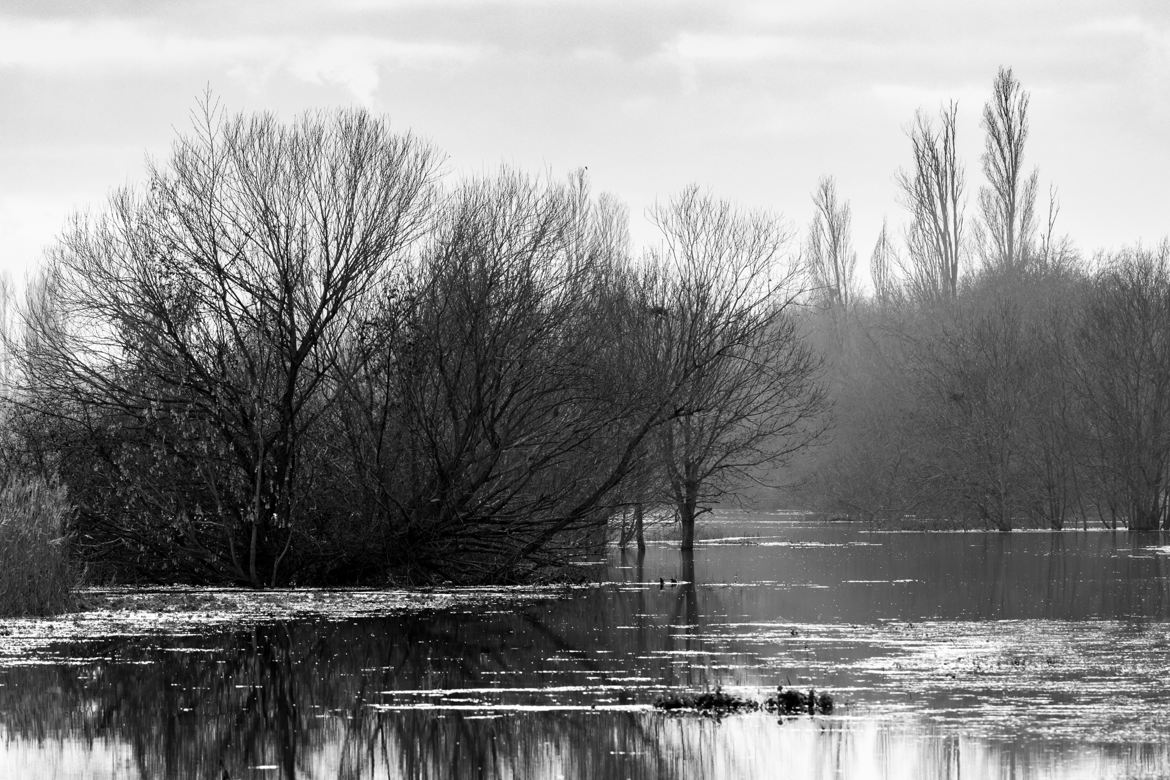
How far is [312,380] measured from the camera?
26.3 metres

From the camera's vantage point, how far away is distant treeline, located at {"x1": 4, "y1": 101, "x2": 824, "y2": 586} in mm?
25422

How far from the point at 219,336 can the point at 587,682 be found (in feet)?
48.5

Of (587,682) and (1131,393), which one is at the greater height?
(1131,393)

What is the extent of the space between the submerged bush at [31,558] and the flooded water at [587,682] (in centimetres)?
76

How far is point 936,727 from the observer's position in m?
10.0

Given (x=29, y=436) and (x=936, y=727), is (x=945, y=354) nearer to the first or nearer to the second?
(x=29, y=436)

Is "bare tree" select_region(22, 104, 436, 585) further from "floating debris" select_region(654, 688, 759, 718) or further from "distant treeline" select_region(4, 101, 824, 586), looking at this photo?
"floating debris" select_region(654, 688, 759, 718)

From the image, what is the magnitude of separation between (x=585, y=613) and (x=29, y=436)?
12.1m

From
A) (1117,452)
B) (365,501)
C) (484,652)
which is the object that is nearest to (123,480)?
(365,501)

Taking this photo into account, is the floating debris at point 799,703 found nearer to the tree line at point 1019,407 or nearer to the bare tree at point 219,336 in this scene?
the bare tree at point 219,336

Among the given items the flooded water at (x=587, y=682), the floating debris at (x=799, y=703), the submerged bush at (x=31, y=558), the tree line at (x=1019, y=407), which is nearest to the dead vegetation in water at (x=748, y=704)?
the floating debris at (x=799, y=703)

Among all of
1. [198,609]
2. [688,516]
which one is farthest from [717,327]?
[198,609]

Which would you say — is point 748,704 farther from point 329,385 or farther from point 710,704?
point 329,385

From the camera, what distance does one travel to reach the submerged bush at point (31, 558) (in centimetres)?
1923
